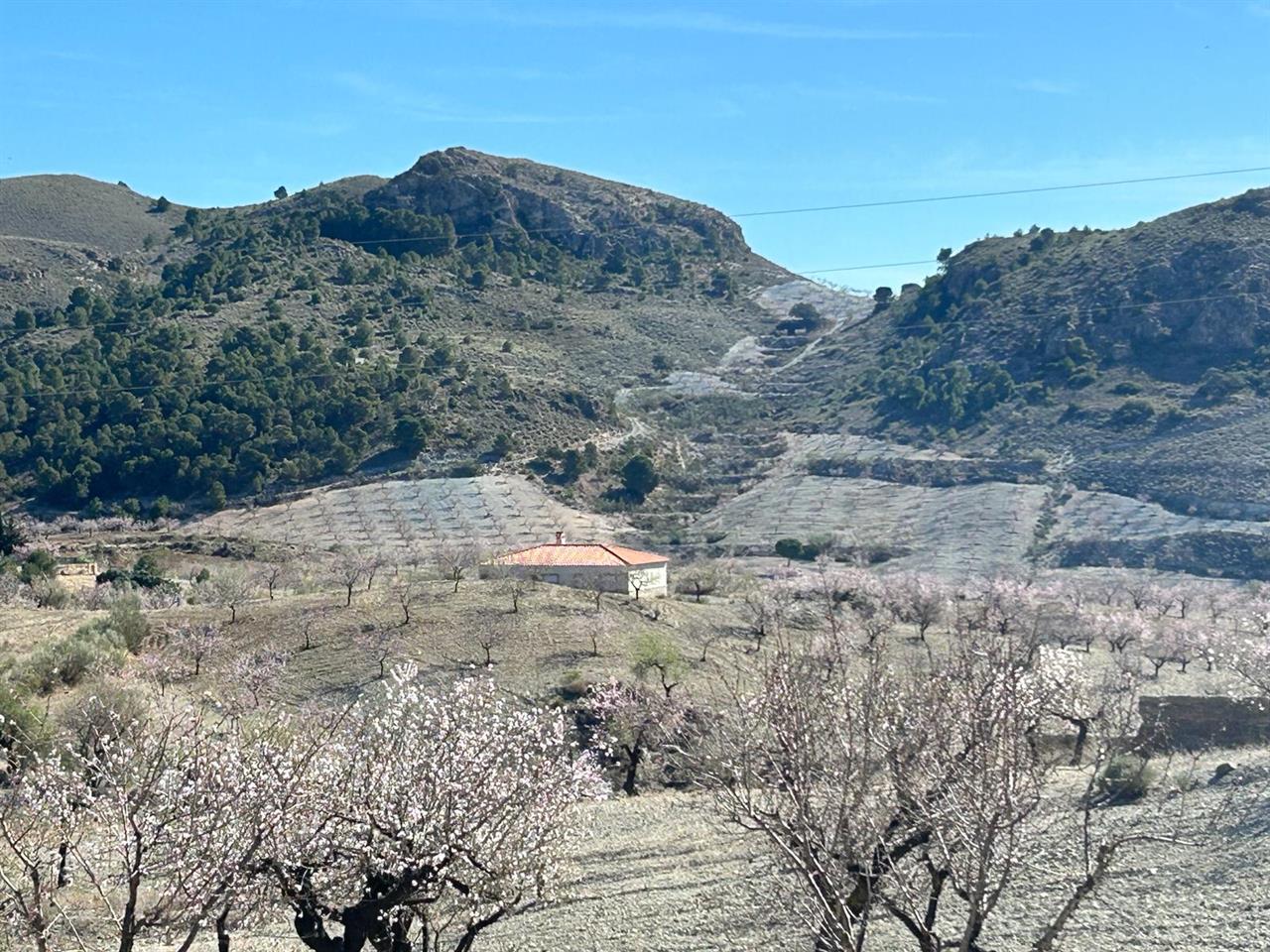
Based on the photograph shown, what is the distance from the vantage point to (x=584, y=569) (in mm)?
49406

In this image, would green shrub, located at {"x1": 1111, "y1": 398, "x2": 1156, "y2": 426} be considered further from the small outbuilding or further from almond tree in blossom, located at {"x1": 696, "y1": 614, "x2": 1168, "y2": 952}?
almond tree in blossom, located at {"x1": 696, "y1": 614, "x2": 1168, "y2": 952}

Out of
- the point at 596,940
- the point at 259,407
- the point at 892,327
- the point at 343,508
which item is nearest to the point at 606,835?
the point at 596,940

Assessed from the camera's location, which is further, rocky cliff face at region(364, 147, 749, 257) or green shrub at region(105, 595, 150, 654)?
rocky cliff face at region(364, 147, 749, 257)

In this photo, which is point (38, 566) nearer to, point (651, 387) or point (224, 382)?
point (224, 382)

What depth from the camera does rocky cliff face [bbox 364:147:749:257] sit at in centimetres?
12125

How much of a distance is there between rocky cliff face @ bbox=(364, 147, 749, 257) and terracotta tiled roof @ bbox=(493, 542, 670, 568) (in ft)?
233

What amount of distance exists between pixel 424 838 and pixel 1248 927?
10506 millimetres

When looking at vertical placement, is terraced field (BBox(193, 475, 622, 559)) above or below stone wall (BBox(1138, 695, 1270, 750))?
above

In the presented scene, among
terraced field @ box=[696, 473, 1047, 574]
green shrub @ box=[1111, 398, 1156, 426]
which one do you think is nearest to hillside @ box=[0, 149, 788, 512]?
terraced field @ box=[696, 473, 1047, 574]

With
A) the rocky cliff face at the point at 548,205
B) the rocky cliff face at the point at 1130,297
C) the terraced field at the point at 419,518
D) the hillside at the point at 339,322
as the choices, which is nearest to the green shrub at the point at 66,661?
the terraced field at the point at 419,518

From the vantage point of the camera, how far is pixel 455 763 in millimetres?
14523

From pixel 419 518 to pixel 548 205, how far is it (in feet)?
212

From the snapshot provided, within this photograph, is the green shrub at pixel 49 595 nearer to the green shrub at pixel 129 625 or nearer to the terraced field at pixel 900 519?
the green shrub at pixel 129 625

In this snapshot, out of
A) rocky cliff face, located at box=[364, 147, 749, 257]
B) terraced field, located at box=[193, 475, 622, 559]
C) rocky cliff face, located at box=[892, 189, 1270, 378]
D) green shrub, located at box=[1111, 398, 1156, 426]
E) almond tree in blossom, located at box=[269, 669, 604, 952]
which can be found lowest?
terraced field, located at box=[193, 475, 622, 559]
